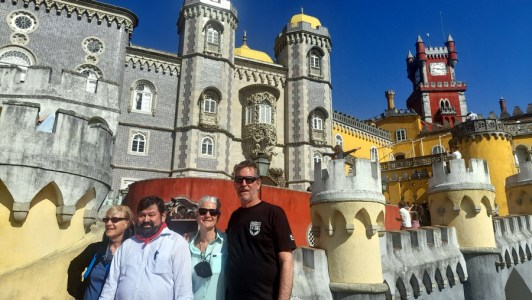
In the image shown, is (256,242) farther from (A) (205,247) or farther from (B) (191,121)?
(B) (191,121)

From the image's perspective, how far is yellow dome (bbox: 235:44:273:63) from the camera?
29102 mm

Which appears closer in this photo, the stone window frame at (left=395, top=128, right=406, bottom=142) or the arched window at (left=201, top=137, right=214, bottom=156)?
the arched window at (left=201, top=137, right=214, bottom=156)

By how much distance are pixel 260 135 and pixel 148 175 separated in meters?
7.54

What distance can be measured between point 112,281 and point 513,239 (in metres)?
14.8

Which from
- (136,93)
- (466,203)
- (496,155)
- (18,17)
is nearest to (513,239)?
(466,203)

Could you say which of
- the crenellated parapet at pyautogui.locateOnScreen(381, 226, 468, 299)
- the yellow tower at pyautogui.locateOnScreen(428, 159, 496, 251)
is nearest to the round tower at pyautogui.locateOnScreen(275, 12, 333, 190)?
the yellow tower at pyautogui.locateOnScreen(428, 159, 496, 251)

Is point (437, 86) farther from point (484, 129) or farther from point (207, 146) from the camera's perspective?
point (207, 146)

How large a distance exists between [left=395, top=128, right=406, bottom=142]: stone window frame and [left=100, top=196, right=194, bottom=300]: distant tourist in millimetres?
40063

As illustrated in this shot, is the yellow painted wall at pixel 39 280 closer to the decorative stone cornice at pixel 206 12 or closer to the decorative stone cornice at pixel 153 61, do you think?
the decorative stone cornice at pixel 153 61

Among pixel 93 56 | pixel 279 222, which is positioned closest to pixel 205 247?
pixel 279 222

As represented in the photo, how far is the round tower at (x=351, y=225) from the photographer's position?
23.5ft

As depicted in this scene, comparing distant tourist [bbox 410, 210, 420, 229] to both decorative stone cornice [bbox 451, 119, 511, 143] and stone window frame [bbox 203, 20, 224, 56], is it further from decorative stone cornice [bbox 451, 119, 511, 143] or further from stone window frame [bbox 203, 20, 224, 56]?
stone window frame [bbox 203, 20, 224, 56]

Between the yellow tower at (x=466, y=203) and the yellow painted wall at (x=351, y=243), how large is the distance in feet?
16.2

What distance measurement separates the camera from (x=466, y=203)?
1122 cm
